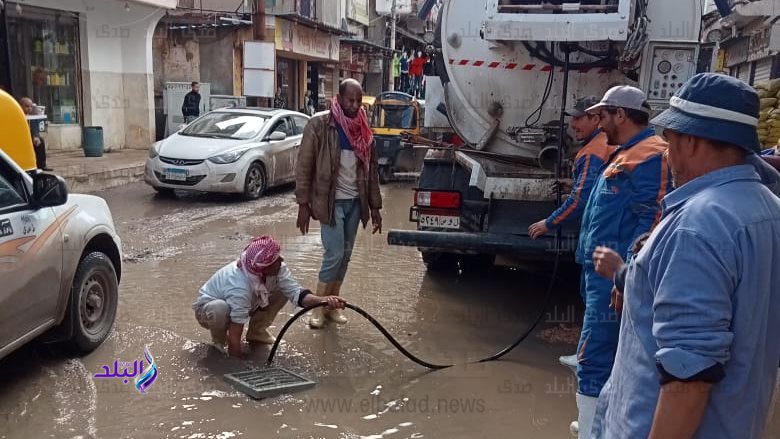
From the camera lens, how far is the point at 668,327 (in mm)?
1515

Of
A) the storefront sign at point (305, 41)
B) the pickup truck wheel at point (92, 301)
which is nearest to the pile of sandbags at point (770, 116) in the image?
the pickup truck wheel at point (92, 301)

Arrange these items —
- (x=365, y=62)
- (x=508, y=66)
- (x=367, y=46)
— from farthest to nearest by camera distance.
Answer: (x=365, y=62) < (x=367, y=46) < (x=508, y=66)

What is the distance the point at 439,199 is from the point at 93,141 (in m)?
10.5

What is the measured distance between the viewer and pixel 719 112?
1578mm

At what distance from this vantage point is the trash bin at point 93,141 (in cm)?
1366

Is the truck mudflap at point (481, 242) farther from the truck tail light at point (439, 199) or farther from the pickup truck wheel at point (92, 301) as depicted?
the pickup truck wheel at point (92, 301)

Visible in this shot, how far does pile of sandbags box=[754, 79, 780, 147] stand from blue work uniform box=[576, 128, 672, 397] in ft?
25.6

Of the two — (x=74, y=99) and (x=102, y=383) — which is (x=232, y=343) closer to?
(x=102, y=383)

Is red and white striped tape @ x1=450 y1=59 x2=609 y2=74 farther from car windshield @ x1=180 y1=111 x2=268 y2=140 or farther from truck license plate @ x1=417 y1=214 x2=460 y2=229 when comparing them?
car windshield @ x1=180 y1=111 x2=268 y2=140

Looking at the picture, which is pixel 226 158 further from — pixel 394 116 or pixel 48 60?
pixel 48 60

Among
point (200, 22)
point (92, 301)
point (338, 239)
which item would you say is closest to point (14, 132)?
point (92, 301)

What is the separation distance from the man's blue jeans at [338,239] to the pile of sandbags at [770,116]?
7107 millimetres

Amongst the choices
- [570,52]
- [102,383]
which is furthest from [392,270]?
[102,383]

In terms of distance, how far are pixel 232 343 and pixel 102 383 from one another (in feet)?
2.61
